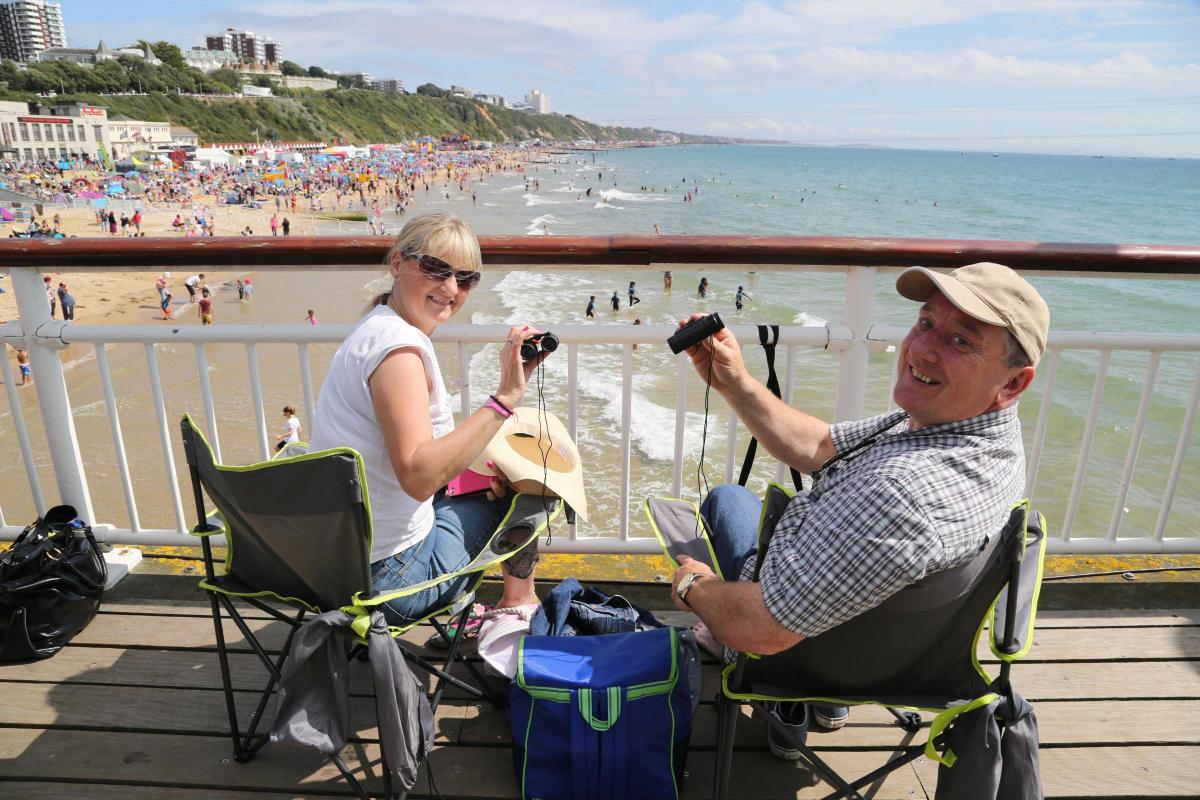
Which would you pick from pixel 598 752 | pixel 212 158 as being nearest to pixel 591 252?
pixel 598 752

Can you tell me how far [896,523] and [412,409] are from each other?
3.30ft

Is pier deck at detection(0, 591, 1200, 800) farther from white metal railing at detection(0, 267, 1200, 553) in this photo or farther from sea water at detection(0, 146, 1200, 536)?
sea water at detection(0, 146, 1200, 536)

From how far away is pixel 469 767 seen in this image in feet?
6.19

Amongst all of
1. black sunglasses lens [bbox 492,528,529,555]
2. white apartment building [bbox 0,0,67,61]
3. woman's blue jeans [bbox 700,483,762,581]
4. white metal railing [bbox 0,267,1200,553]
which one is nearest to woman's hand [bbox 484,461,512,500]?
black sunglasses lens [bbox 492,528,529,555]

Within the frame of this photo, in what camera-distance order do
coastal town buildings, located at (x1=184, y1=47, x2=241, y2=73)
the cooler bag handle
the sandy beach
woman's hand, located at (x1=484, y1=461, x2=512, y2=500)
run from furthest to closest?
coastal town buildings, located at (x1=184, y1=47, x2=241, y2=73)
the sandy beach
woman's hand, located at (x1=484, y1=461, x2=512, y2=500)
the cooler bag handle

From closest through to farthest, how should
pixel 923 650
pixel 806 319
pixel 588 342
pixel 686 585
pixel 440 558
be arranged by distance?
pixel 923 650 < pixel 686 585 < pixel 440 558 < pixel 588 342 < pixel 806 319

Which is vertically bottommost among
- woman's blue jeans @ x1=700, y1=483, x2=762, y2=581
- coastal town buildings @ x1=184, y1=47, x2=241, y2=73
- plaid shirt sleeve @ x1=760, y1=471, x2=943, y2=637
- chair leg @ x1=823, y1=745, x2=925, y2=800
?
chair leg @ x1=823, y1=745, x2=925, y2=800

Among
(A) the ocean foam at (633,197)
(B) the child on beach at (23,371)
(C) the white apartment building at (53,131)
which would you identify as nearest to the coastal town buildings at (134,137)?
(C) the white apartment building at (53,131)

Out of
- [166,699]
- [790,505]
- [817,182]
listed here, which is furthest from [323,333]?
[817,182]

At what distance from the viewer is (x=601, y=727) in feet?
5.72

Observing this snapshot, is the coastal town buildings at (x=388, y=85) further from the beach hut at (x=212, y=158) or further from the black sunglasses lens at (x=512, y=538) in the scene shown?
the black sunglasses lens at (x=512, y=538)

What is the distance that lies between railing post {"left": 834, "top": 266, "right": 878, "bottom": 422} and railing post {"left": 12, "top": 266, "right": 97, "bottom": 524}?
260cm

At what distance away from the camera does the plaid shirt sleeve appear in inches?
48.5

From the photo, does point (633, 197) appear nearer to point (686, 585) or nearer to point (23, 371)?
point (23, 371)
